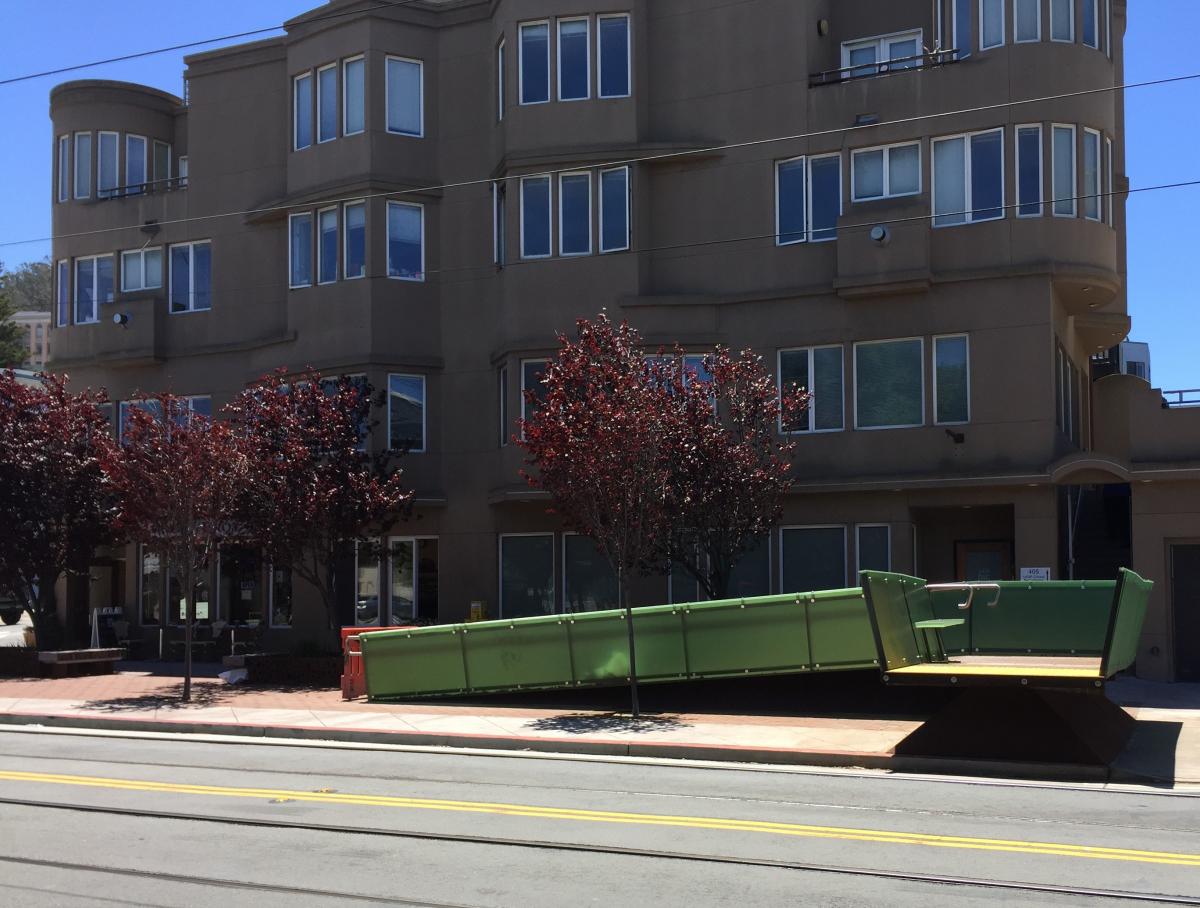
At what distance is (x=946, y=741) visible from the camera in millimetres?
15117

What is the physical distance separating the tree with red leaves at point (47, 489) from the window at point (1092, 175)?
19430 mm

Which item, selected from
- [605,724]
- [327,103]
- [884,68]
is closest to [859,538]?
[605,724]

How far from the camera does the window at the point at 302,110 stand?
98.9ft

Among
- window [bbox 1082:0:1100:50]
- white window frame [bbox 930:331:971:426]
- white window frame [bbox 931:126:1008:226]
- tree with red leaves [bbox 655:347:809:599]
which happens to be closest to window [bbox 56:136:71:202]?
tree with red leaves [bbox 655:347:809:599]

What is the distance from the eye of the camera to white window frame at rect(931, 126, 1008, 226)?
2422 cm

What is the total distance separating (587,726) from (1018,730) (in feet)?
19.0

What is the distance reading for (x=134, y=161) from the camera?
113ft

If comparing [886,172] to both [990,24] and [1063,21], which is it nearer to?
[990,24]

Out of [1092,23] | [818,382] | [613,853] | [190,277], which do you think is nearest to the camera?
[613,853]

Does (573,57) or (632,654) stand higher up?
(573,57)

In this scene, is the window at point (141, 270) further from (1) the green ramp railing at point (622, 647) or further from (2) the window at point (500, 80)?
(1) the green ramp railing at point (622, 647)

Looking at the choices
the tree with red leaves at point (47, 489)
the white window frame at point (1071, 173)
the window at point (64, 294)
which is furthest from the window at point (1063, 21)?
the window at point (64, 294)

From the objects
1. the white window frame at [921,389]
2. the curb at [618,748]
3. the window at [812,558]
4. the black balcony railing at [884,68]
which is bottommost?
the curb at [618,748]

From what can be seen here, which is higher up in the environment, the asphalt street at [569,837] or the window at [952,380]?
the window at [952,380]
